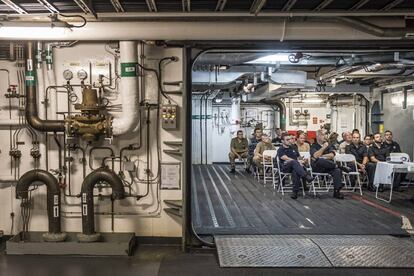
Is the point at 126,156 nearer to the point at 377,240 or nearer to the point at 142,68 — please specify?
the point at 142,68

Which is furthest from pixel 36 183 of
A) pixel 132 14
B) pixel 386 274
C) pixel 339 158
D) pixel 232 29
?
pixel 339 158

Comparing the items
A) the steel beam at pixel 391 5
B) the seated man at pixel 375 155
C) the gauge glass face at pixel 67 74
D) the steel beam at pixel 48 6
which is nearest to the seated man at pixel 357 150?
the seated man at pixel 375 155

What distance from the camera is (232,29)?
446 cm

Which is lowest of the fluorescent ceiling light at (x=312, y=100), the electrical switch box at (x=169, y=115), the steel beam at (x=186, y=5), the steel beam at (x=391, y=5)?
the electrical switch box at (x=169, y=115)

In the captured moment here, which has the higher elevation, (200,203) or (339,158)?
(339,158)

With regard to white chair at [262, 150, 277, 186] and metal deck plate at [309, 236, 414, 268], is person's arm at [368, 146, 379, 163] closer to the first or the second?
white chair at [262, 150, 277, 186]

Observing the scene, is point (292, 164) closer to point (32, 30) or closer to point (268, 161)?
point (268, 161)

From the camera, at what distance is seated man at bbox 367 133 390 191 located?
28.0ft

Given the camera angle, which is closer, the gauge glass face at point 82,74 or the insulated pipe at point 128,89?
the insulated pipe at point 128,89

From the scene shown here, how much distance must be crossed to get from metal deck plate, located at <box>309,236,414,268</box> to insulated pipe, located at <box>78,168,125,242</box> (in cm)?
238

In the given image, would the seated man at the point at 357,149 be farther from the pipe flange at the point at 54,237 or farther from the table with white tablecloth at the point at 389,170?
the pipe flange at the point at 54,237

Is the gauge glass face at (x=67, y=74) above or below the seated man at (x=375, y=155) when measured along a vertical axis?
above

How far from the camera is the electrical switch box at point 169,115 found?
15.5ft

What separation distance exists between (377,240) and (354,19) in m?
2.55
